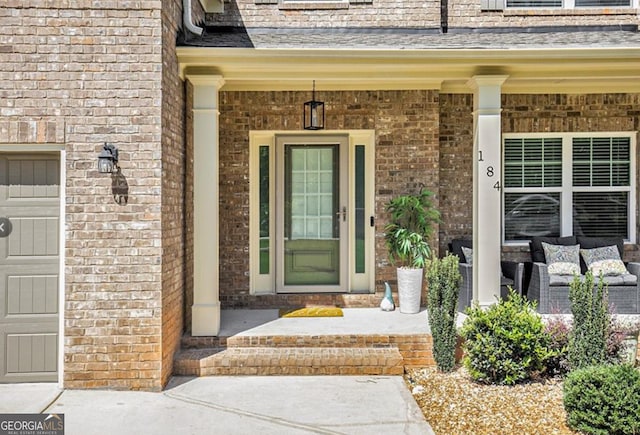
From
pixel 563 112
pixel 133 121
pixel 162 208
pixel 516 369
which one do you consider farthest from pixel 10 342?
pixel 563 112

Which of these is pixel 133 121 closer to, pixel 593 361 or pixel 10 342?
pixel 10 342

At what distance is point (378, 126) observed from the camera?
7.14 meters

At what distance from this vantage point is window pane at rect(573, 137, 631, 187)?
24.6 ft

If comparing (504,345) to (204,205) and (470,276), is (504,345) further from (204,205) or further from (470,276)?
(204,205)

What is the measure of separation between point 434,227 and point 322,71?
104 inches

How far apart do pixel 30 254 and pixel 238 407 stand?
7.83 ft

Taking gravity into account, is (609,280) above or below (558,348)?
above

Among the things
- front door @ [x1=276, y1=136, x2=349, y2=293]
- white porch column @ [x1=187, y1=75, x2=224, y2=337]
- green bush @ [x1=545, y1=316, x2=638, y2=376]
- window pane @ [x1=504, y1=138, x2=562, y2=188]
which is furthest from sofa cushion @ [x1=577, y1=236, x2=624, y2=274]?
white porch column @ [x1=187, y1=75, x2=224, y2=337]

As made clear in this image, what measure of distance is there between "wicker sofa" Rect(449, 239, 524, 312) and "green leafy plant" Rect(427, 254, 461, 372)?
1011 mm

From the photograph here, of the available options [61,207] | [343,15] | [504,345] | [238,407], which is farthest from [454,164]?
[61,207]

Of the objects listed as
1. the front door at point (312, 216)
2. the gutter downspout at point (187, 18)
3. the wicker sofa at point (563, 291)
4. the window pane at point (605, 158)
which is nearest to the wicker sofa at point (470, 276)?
the wicker sofa at point (563, 291)

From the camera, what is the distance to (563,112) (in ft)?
24.3

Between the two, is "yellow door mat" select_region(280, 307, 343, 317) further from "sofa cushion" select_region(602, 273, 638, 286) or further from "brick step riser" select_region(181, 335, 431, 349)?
"sofa cushion" select_region(602, 273, 638, 286)

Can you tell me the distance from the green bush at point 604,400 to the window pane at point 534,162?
151 inches
